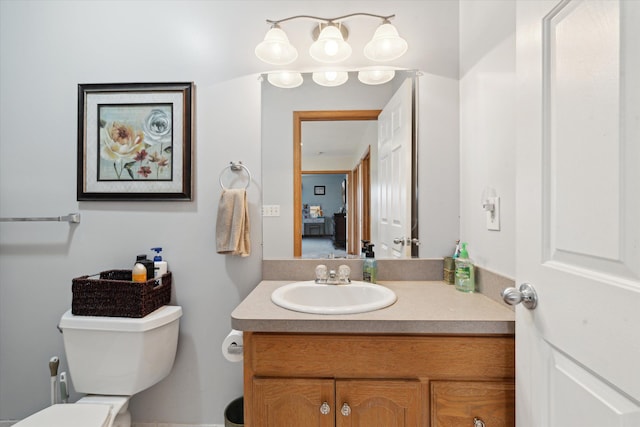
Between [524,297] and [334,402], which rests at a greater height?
[524,297]

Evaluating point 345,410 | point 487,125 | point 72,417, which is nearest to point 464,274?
point 487,125

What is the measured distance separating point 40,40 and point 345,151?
1.61m

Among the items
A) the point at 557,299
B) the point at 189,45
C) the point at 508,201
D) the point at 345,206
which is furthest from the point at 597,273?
the point at 189,45

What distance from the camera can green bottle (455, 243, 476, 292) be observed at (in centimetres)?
128

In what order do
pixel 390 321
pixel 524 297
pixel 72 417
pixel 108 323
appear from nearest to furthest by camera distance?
1. pixel 524 297
2. pixel 390 321
3. pixel 72 417
4. pixel 108 323

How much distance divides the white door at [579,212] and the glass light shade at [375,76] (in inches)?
27.2

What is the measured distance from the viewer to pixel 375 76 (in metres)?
1.49

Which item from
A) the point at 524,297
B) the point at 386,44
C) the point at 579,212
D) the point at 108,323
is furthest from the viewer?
the point at 386,44

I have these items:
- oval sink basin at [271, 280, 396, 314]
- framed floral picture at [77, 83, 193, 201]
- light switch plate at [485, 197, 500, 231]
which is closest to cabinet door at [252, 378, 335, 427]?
oval sink basin at [271, 280, 396, 314]

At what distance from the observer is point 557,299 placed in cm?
70

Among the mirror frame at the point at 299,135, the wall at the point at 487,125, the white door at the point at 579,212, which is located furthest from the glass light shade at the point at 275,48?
the white door at the point at 579,212

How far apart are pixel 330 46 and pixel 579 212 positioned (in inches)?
45.9

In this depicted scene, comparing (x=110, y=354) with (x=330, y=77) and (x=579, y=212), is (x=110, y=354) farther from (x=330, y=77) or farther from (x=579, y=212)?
(x=579, y=212)

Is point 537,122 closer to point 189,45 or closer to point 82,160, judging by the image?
point 189,45
